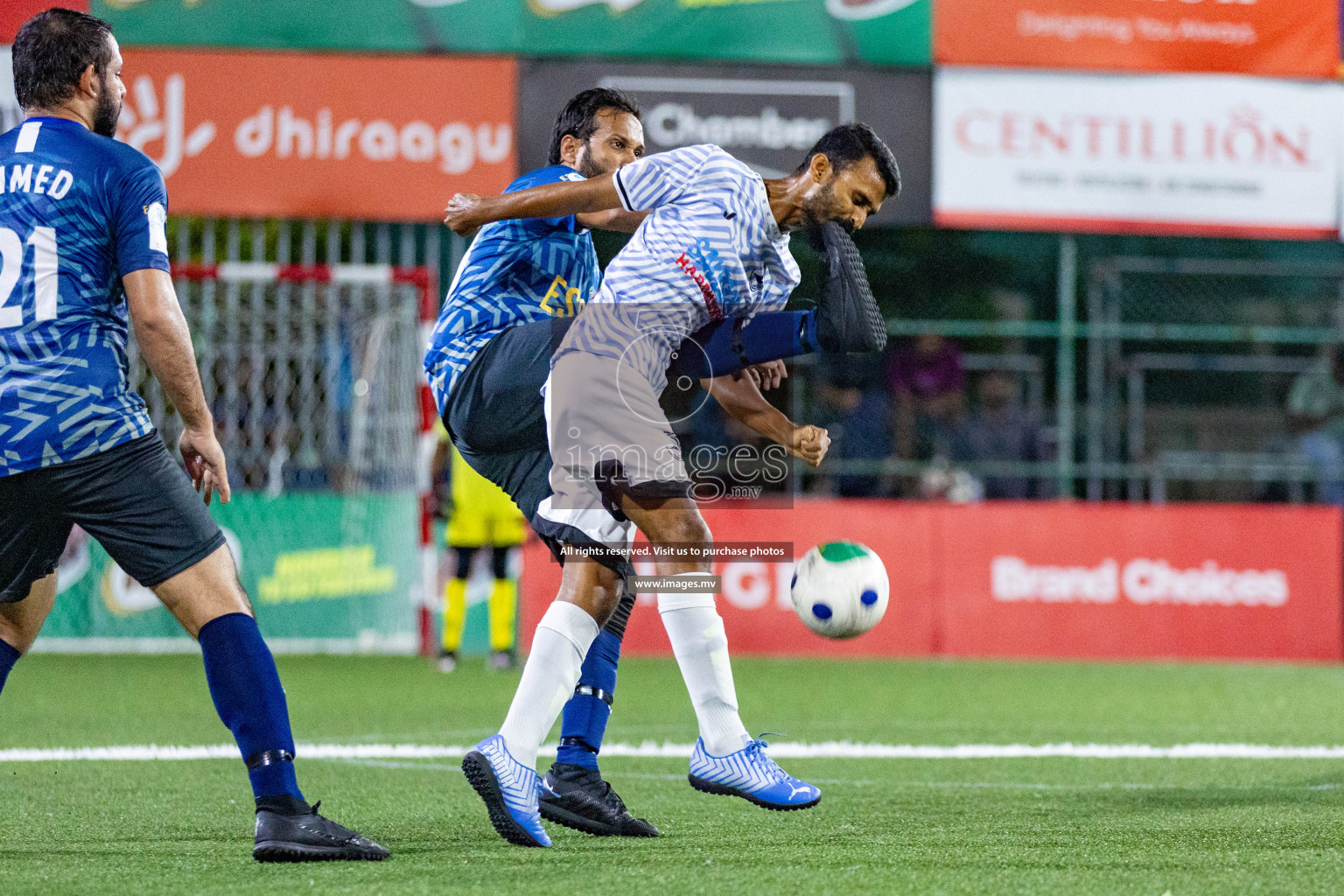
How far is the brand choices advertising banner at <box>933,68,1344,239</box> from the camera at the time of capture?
495 inches

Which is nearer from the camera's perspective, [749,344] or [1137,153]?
[749,344]

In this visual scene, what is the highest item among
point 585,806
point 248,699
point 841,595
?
point 841,595

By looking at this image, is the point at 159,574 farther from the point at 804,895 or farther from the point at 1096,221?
the point at 1096,221

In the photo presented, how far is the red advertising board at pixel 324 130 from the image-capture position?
1184cm

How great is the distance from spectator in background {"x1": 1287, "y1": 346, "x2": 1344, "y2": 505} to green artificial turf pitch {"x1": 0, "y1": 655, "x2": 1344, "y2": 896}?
15.3ft

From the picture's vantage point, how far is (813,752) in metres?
6.32

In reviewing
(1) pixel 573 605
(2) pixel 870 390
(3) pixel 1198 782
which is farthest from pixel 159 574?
(2) pixel 870 390

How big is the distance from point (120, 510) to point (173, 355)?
0.37 metres

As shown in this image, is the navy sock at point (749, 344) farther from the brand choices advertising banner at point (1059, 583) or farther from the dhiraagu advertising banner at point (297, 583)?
the dhiraagu advertising banner at point (297, 583)

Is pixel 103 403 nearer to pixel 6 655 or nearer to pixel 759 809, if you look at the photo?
pixel 6 655

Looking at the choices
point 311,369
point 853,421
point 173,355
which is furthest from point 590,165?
point 853,421

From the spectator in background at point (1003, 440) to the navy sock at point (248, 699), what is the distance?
10.1 m

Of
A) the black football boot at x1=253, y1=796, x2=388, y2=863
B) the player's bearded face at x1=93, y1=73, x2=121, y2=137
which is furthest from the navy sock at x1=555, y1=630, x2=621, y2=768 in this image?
the player's bearded face at x1=93, y1=73, x2=121, y2=137

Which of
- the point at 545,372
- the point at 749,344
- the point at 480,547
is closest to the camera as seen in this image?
the point at 545,372
